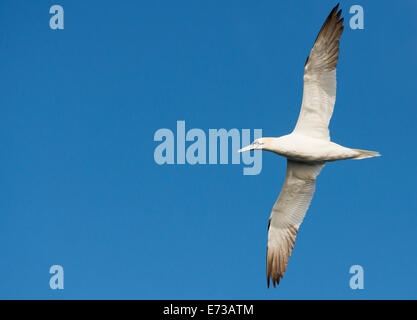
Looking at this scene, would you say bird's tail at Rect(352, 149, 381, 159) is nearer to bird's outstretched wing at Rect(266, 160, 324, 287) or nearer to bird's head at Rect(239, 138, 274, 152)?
bird's outstretched wing at Rect(266, 160, 324, 287)

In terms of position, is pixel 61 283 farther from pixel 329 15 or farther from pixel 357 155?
pixel 329 15

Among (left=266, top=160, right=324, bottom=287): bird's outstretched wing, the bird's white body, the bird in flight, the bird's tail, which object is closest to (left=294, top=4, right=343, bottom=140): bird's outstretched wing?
the bird in flight

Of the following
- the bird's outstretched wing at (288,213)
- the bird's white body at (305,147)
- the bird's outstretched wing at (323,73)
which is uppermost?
the bird's outstretched wing at (323,73)

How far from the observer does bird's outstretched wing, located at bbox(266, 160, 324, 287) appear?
66.0 ft

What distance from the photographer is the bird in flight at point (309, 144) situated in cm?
1823

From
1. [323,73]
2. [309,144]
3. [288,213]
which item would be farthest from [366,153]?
[288,213]

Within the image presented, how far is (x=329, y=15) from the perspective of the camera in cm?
1844

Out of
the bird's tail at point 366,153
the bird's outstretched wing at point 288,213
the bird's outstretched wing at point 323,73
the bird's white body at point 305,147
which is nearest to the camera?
the bird's outstretched wing at point 323,73

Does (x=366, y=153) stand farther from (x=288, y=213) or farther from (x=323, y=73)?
(x=288, y=213)

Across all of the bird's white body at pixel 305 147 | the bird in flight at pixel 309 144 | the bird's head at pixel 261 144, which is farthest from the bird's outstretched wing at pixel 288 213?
the bird's head at pixel 261 144

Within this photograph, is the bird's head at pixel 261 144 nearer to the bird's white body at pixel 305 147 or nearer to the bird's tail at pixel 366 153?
the bird's white body at pixel 305 147

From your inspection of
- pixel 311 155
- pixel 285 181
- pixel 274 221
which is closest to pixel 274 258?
pixel 274 221

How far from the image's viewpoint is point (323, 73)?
1825 centimetres

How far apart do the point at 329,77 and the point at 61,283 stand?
42.1 ft
